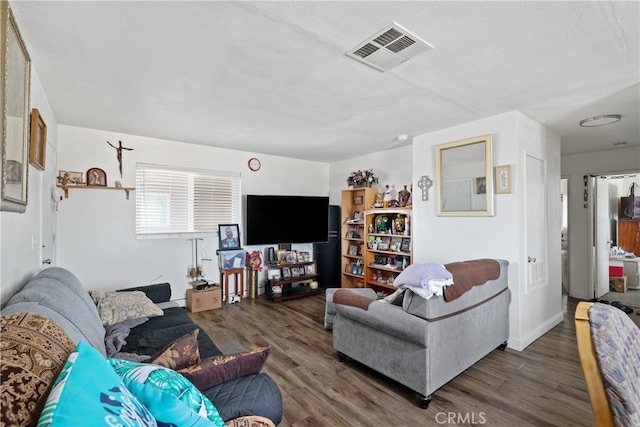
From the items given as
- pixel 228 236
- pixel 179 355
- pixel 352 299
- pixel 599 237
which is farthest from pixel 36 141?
pixel 599 237

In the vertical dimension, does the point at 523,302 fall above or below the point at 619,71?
below

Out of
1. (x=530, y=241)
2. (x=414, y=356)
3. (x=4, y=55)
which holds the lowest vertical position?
(x=414, y=356)

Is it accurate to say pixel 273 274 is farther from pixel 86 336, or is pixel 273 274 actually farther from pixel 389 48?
pixel 389 48

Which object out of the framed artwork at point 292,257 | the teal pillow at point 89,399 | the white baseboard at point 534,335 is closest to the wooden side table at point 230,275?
the framed artwork at point 292,257

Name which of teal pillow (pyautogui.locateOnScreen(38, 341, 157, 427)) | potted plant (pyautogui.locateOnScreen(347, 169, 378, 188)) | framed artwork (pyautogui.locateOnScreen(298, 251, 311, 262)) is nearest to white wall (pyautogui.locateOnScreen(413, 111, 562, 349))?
potted plant (pyautogui.locateOnScreen(347, 169, 378, 188))

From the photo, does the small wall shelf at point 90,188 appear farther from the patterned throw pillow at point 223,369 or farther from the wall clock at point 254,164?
the patterned throw pillow at point 223,369

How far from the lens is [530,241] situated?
3.15 metres

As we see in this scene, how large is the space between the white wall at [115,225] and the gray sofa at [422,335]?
2754 millimetres

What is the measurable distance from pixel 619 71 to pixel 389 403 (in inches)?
117

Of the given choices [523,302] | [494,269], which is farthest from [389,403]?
[523,302]

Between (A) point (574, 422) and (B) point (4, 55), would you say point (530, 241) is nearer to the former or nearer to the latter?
(A) point (574, 422)

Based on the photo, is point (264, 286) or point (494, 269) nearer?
point (494, 269)

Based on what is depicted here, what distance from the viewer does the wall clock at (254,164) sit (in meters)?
5.02
